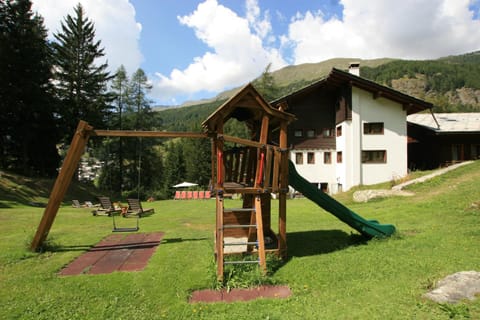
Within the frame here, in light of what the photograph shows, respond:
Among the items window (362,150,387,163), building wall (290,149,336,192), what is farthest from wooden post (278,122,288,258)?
building wall (290,149,336,192)

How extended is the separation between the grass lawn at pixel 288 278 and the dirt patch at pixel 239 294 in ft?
0.63

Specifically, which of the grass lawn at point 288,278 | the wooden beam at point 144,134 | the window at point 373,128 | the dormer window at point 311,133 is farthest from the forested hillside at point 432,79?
the wooden beam at point 144,134

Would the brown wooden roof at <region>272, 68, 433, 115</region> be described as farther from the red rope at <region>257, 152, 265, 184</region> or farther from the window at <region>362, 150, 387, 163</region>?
the red rope at <region>257, 152, 265, 184</region>

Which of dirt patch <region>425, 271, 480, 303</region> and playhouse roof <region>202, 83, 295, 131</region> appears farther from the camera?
playhouse roof <region>202, 83, 295, 131</region>

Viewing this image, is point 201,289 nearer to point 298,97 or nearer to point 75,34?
point 298,97

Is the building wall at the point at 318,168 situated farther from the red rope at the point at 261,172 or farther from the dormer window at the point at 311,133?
the red rope at the point at 261,172

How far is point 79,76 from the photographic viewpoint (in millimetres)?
35469

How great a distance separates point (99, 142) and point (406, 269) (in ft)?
123

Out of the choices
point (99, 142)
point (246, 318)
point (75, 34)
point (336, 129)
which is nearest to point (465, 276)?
point (246, 318)

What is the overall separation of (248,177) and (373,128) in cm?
2010

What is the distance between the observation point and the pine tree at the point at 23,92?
2738 centimetres

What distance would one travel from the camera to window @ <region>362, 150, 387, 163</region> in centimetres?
2488

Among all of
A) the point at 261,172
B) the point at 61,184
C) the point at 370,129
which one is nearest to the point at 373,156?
the point at 370,129

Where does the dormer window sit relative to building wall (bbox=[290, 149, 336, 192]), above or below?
above
